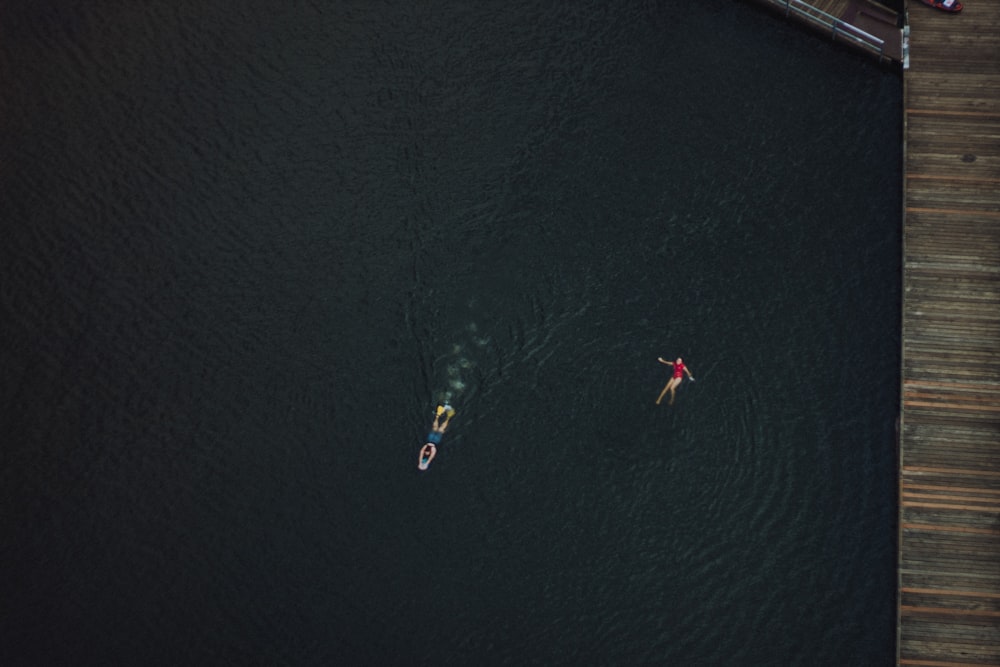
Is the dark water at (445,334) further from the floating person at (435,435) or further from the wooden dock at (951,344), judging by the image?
the wooden dock at (951,344)

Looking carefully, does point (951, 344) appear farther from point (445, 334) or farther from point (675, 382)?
point (445, 334)

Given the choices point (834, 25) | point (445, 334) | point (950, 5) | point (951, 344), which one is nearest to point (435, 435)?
point (445, 334)

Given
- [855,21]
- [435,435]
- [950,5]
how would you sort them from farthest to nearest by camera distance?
[855,21]
[950,5]
[435,435]

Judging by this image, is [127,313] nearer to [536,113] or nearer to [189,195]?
[189,195]

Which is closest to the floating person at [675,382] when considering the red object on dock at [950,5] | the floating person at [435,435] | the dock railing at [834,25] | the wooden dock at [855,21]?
the floating person at [435,435]

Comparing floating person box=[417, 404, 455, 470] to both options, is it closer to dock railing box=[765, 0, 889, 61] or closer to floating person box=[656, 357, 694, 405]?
floating person box=[656, 357, 694, 405]

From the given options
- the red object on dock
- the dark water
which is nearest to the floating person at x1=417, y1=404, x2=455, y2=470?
the dark water

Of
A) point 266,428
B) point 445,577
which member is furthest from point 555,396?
point 266,428
